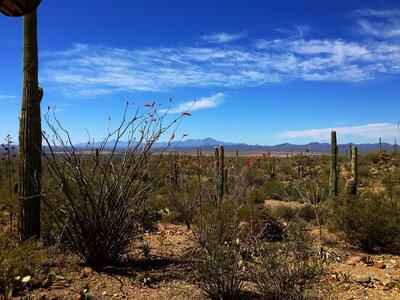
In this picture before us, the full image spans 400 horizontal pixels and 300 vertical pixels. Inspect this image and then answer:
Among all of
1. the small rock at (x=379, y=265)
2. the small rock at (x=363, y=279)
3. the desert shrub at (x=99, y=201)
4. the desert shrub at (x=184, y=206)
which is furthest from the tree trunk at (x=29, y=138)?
the small rock at (x=379, y=265)

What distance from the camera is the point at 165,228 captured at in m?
9.55

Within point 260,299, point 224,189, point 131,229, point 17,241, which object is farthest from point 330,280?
point 224,189

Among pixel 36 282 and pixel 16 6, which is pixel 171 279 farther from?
pixel 16 6

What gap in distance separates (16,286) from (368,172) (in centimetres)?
2320

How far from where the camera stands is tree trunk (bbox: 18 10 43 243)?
627cm

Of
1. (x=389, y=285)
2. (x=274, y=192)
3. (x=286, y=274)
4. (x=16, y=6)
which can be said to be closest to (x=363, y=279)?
(x=389, y=285)

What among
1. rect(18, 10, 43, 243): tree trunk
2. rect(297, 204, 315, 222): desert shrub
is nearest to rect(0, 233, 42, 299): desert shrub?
rect(18, 10, 43, 243): tree trunk

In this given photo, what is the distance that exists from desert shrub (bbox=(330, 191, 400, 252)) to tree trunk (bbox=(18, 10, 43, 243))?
547 centimetres

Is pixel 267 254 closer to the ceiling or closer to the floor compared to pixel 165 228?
closer to the ceiling

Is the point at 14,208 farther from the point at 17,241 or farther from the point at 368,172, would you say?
the point at 368,172

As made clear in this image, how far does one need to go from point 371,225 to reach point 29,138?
602cm

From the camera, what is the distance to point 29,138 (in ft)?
20.8

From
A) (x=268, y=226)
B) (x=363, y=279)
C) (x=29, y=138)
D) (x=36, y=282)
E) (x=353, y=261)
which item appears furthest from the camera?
(x=268, y=226)

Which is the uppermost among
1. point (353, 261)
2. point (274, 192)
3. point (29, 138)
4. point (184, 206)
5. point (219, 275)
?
point (29, 138)
